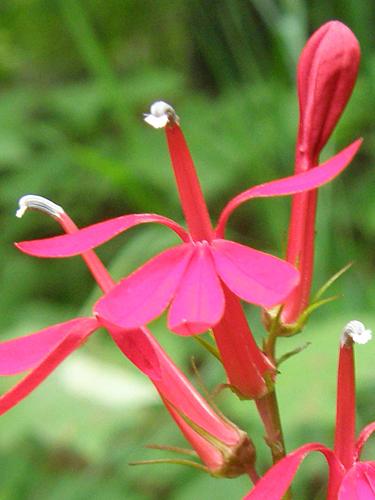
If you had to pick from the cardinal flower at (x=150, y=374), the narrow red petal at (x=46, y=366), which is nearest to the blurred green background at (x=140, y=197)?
the cardinal flower at (x=150, y=374)

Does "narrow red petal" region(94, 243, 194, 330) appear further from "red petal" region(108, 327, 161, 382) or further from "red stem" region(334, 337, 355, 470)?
"red stem" region(334, 337, 355, 470)

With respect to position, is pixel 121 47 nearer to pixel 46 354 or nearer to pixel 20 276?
pixel 20 276

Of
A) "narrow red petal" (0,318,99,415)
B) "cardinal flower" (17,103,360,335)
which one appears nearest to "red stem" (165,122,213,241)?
"cardinal flower" (17,103,360,335)

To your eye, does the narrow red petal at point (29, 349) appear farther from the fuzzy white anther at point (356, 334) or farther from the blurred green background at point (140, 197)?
the blurred green background at point (140, 197)

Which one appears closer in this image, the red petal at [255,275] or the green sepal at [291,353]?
the red petal at [255,275]

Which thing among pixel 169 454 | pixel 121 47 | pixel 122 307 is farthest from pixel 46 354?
pixel 121 47
